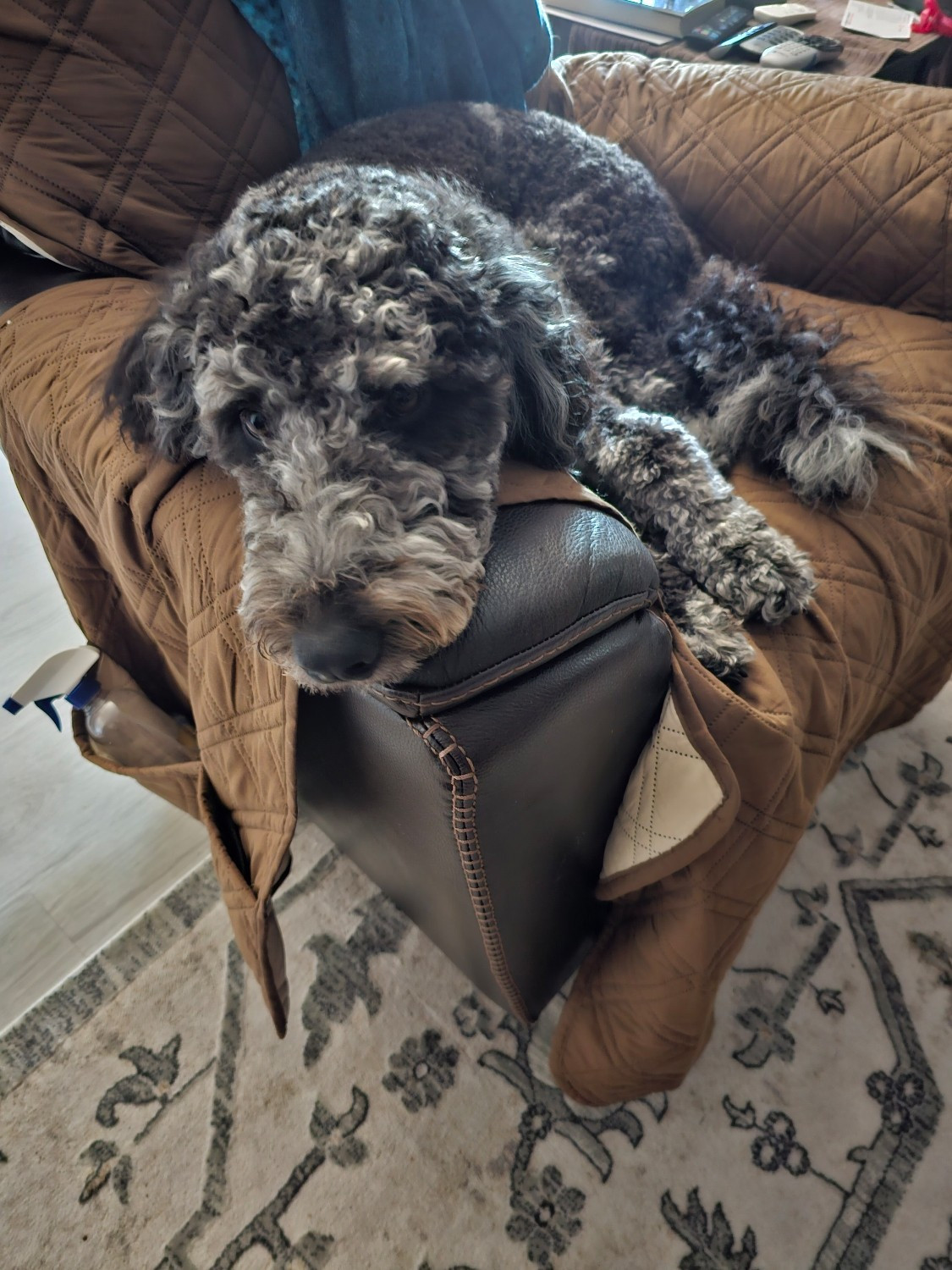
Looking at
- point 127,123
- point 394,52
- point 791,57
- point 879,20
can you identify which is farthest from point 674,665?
point 879,20

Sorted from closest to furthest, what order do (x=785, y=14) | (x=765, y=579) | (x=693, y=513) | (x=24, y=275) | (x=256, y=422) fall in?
1. (x=256, y=422)
2. (x=765, y=579)
3. (x=693, y=513)
4. (x=24, y=275)
5. (x=785, y=14)

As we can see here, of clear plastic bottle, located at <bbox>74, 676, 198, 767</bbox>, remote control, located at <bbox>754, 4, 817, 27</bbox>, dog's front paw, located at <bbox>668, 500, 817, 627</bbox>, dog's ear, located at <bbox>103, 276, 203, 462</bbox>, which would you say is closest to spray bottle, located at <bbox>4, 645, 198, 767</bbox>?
clear plastic bottle, located at <bbox>74, 676, 198, 767</bbox>

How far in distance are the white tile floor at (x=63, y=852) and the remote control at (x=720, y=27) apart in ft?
8.80

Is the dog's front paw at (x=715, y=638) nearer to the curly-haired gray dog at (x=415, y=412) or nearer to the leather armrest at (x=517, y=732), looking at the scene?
the curly-haired gray dog at (x=415, y=412)

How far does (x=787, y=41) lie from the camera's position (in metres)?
2.01

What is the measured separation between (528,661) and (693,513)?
2.09 ft

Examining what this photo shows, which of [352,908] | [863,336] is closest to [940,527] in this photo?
[863,336]

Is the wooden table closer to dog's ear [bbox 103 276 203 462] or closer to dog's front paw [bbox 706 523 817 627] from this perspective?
dog's front paw [bbox 706 523 817 627]

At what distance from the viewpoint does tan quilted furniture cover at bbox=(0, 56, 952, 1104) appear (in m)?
0.89

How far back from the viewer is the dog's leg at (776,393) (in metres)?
1.14

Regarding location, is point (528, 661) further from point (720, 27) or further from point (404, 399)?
point (720, 27)

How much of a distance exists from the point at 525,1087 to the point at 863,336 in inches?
61.6

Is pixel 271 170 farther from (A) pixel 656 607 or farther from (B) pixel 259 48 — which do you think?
(A) pixel 656 607

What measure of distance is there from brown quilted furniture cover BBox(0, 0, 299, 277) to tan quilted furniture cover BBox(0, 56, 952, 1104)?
0.12 metres
